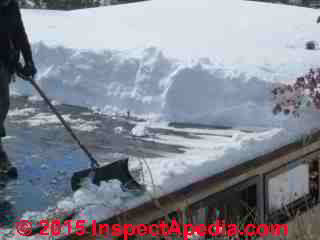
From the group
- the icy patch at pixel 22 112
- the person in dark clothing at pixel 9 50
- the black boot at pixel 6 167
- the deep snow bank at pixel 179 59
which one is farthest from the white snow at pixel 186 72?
the person in dark clothing at pixel 9 50

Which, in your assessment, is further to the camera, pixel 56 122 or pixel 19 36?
pixel 56 122

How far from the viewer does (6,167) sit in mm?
4176

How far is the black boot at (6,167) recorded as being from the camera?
417cm

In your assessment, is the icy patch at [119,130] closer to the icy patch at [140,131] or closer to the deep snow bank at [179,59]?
the icy patch at [140,131]

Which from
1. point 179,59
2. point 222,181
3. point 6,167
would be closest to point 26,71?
point 6,167

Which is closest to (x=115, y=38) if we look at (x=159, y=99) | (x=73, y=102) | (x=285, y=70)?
(x=73, y=102)

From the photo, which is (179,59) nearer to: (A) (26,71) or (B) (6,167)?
(A) (26,71)

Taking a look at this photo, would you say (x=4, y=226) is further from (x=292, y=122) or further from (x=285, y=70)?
(x=285, y=70)

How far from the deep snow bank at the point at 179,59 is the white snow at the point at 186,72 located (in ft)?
0.04

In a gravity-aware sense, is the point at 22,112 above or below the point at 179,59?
below

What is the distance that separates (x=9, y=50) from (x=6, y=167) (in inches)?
33.2

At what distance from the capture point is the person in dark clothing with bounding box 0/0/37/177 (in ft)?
13.1

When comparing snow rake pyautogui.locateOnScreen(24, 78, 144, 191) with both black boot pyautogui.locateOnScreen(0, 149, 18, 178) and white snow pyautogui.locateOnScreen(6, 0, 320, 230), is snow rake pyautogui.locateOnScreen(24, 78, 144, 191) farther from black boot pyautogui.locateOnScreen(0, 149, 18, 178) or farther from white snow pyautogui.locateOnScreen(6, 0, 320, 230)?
black boot pyautogui.locateOnScreen(0, 149, 18, 178)

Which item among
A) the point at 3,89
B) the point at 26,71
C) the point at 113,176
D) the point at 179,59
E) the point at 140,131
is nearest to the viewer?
the point at 113,176
